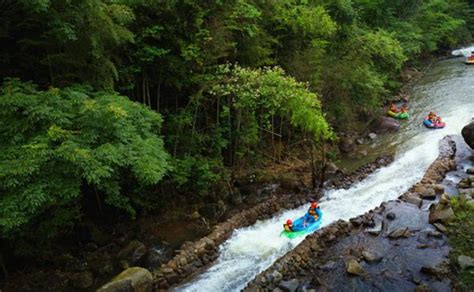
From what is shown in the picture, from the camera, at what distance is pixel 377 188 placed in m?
13.7

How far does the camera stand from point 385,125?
64.0 feet

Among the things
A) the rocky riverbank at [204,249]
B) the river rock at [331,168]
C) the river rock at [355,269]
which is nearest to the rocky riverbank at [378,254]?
the river rock at [355,269]

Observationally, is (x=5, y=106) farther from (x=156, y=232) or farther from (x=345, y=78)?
(x=345, y=78)

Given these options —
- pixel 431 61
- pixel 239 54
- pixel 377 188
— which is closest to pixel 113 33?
pixel 239 54

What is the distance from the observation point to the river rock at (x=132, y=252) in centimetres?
1012

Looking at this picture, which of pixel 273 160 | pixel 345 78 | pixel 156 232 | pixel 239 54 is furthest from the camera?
pixel 345 78

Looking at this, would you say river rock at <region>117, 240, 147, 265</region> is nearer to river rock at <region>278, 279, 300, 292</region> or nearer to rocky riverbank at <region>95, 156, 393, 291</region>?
rocky riverbank at <region>95, 156, 393, 291</region>

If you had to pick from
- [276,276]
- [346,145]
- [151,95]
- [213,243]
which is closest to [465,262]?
[276,276]

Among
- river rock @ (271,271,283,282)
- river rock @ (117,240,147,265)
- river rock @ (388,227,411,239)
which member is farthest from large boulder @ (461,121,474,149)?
river rock @ (117,240,147,265)

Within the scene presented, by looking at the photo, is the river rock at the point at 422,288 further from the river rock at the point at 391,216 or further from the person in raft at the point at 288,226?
the person in raft at the point at 288,226

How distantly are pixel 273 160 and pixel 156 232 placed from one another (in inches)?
227

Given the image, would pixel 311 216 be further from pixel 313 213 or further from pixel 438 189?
pixel 438 189

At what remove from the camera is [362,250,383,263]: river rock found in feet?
31.2

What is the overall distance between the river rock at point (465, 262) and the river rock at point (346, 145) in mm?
9091
